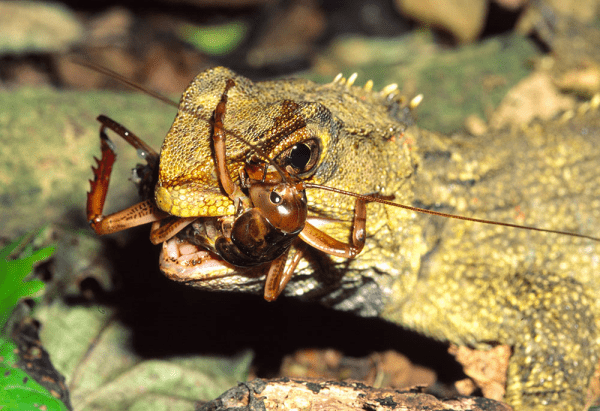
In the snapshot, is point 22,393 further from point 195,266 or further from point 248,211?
point 248,211

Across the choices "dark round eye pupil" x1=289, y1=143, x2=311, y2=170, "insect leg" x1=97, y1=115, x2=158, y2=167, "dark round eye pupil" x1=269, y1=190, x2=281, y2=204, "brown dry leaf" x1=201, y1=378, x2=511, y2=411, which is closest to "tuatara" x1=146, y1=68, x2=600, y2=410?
"dark round eye pupil" x1=289, y1=143, x2=311, y2=170

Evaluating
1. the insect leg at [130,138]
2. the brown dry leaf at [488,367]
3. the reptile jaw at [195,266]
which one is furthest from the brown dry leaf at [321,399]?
the insect leg at [130,138]

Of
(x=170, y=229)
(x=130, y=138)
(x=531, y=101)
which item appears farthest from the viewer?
(x=531, y=101)

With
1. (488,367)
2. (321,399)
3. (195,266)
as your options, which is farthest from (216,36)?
(321,399)

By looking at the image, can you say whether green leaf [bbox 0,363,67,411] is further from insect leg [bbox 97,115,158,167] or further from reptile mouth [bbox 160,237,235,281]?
insect leg [bbox 97,115,158,167]

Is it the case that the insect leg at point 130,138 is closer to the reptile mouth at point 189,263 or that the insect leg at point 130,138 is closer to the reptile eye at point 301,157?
the reptile mouth at point 189,263

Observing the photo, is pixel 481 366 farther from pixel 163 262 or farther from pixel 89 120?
pixel 89 120

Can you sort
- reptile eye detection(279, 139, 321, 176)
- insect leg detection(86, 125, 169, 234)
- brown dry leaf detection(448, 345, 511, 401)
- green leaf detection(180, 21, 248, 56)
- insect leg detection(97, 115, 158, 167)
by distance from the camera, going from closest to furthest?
1. reptile eye detection(279, 139, 321, 176)
2. insect leg detection(86, 125, 169, 234)
3. insect leg detection(97, 115, 158, 167)
4. brown dry leaf detection(448, 345, 511, 401)
5. green leaf detection(180, 21, 248, 56)
